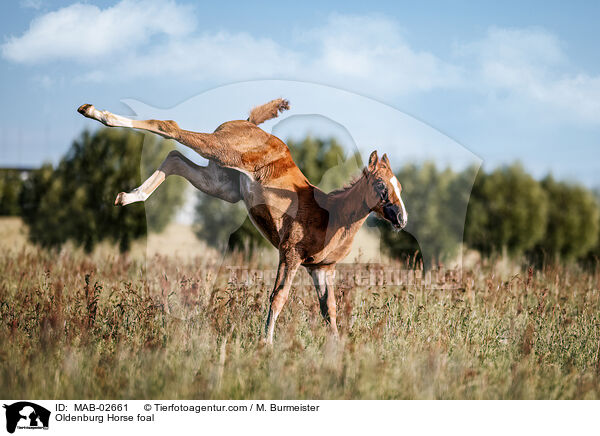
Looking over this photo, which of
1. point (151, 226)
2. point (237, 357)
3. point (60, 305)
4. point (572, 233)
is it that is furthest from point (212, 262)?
A: point (572, 233)

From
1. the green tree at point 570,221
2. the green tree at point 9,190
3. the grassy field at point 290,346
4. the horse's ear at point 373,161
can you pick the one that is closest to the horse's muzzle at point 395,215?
the horse's ear at point 373,161

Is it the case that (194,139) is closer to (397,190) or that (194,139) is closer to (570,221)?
(397,190)

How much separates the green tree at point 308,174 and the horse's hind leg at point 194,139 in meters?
0.60

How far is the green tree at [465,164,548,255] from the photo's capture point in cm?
1819

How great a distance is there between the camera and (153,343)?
5754 mm

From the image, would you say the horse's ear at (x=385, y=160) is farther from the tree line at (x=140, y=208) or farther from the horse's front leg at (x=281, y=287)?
the tree line at (x=140, y=208)

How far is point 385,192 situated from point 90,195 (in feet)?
56.4

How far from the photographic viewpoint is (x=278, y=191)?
223 inches

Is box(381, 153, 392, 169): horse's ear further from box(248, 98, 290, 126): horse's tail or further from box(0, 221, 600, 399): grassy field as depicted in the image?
box(0, 221, 600, 399): grassy field

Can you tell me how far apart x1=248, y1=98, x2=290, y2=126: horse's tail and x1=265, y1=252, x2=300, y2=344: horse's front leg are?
1459 mm

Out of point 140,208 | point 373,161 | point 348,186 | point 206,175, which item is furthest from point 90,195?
point 373,161

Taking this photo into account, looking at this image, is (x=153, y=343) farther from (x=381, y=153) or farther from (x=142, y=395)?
(x=381, y=153)
